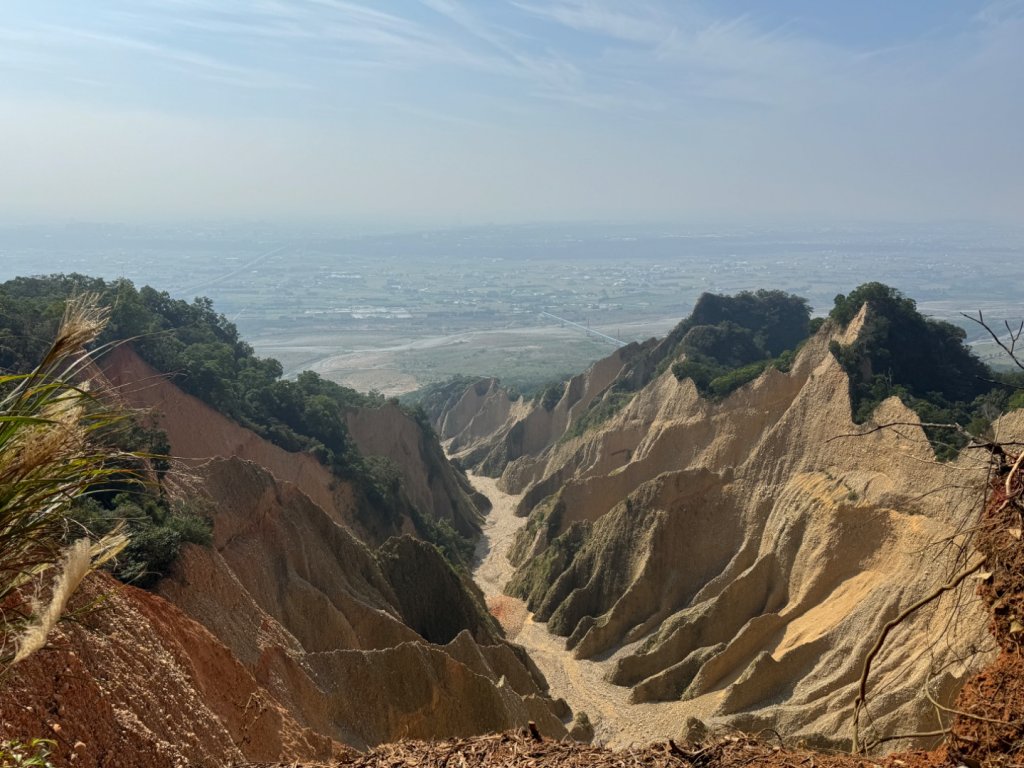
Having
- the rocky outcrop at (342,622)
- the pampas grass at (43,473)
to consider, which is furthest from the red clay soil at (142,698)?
the pampas grass at (43,473)

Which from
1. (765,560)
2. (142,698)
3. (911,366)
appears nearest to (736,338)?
(911,366)

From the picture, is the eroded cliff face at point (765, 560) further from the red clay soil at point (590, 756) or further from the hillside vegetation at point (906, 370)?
the red clay soil at point (590, 756)

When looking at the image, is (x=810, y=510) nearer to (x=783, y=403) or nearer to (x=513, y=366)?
(x=783, y=403)

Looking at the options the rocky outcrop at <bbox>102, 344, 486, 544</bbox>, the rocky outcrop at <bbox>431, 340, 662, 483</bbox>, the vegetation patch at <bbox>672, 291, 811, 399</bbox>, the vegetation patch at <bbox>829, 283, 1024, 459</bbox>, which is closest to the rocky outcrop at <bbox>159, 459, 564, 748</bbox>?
the rocky outcrop at <bbox>102, 344, 486, 544</bbox>

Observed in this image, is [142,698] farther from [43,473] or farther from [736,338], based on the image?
[736,338]

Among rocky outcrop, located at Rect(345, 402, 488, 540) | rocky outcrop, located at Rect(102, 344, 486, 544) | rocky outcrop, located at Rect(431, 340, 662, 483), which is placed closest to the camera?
rocky outcrop, located at Rect(102, 344, 486, 544)

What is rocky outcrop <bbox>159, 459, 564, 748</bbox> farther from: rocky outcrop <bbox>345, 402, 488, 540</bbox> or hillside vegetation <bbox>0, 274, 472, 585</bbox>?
rocky outcrop <bbox>345, 402, 488, 540</bbox>

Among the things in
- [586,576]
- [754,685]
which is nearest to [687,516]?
[586,576]
